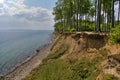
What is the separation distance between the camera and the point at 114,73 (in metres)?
19.3

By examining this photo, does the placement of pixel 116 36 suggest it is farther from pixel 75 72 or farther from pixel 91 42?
pixel 91 42

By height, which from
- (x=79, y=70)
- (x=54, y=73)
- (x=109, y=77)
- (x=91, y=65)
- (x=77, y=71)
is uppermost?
(x=109, y=77)

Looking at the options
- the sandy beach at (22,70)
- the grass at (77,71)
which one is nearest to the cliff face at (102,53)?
the grass at (77,71)

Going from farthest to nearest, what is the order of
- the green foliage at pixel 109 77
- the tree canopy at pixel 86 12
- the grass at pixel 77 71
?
the tree canopy at pixel 86 12
the grass at pixel 77 71
the green foliage at pixel 109 77

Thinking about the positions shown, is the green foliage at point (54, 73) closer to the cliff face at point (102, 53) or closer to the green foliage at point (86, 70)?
the green foliage at point (86, 70)

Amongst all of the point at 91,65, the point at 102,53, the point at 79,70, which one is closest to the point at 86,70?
the point at 91,65

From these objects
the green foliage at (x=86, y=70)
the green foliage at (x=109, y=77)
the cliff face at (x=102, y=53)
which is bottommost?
the green foliage at (x=86, y=70)

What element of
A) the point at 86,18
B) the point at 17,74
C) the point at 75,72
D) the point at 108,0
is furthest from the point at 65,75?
the point at 86,18

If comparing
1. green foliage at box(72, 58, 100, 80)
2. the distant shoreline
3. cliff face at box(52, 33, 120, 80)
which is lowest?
the distant shoreline

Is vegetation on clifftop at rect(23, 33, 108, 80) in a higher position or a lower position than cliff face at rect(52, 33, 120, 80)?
lower

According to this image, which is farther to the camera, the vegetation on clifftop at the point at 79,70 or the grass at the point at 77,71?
the vegetation on clifftop at the point at 79,70

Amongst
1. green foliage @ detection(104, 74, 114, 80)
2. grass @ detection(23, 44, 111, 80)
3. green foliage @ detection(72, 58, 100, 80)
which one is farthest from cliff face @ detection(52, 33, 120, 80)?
green foliage @ detection(72, 58, 100, 80)

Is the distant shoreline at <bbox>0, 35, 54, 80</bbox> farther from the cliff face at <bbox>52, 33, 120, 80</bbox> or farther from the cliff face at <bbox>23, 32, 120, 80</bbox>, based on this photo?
the cliff face at <bbox>52, 33, 120, 80</bbox>

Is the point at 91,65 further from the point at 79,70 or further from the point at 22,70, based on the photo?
the point at 22,70
